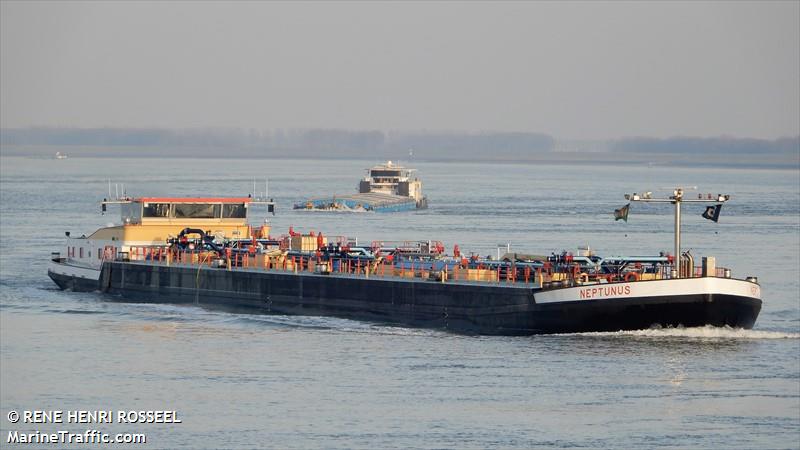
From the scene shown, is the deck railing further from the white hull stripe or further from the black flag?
the black flag

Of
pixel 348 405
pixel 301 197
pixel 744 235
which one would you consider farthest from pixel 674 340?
pixel 301 197

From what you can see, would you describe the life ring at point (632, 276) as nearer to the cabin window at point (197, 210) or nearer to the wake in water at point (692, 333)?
the wake in water at point (692, 333)

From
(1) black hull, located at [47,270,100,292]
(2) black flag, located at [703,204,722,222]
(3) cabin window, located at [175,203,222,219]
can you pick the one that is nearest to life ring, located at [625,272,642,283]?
(2) black flag, located at [703,204,722,222]

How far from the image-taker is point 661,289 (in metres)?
52.8

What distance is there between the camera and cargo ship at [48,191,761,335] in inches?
2096

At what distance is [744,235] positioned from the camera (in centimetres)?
10894

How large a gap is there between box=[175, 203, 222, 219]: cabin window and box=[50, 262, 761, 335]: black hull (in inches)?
170

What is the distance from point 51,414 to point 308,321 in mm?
20561

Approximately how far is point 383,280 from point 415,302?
2133 millimetres

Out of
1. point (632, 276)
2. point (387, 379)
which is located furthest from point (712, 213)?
point (387, 379)

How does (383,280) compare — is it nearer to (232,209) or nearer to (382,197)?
(232,209)

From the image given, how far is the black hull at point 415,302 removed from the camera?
53188 millimetres

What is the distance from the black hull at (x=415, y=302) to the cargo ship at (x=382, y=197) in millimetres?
80759

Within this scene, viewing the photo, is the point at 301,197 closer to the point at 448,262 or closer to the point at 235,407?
the point at 448,262
